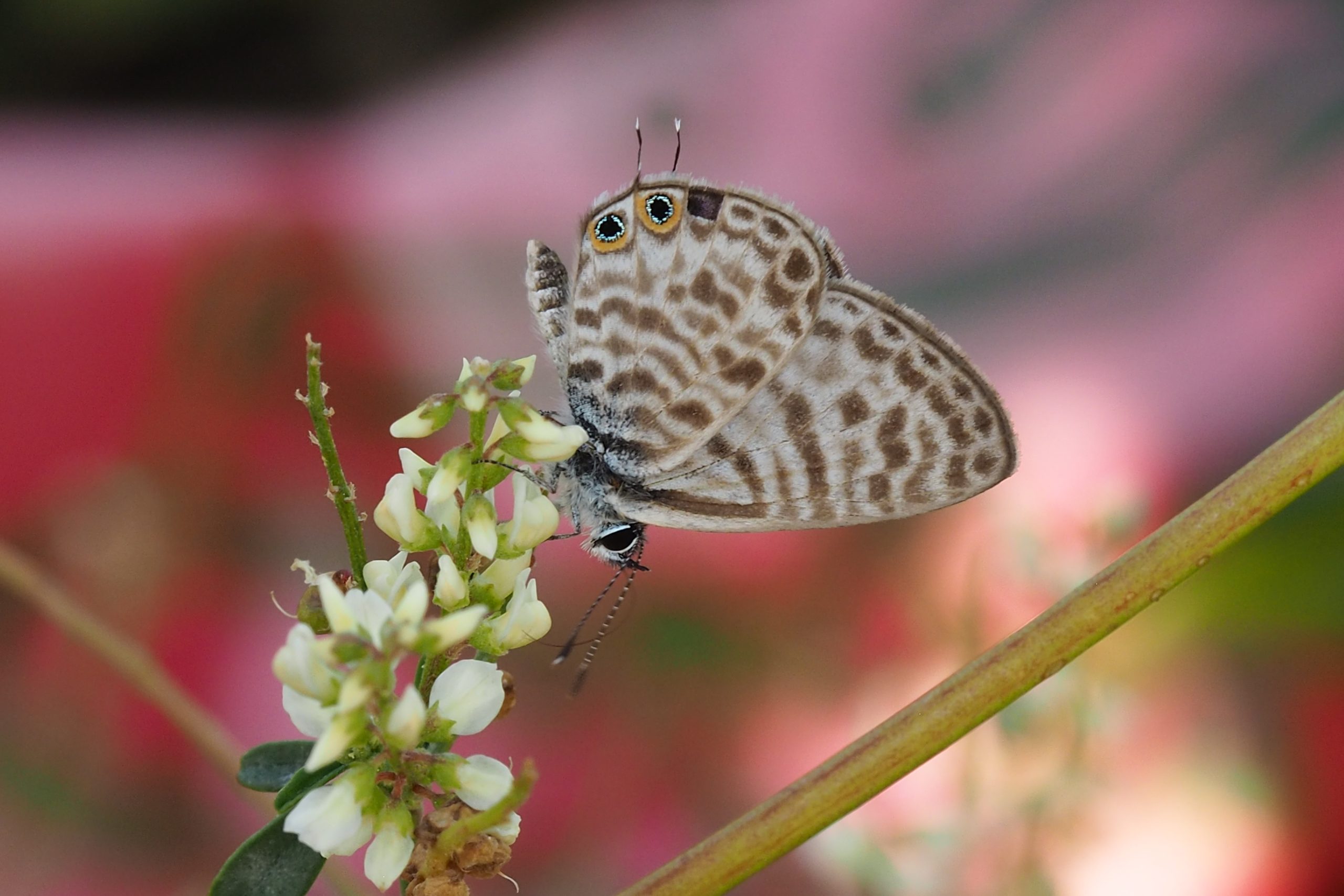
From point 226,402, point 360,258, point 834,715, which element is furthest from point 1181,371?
point 226,402

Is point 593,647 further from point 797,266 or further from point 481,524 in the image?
point 481,524

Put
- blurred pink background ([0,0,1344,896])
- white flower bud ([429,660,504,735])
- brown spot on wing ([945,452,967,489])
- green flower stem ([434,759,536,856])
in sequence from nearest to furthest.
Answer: green flower stem ([434,759,536,856])
white flower bud ([429,660,504,735])
brown spot on wing ([945,452,967,489])
blurred pink background ([0,0,1344,896])

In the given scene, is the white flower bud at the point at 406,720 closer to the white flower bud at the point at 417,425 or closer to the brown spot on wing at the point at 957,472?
the white flower bud at the point at 417,425

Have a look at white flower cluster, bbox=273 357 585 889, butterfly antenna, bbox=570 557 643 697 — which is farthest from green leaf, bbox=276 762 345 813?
butterfly antenna, bbox=570 557 643 697

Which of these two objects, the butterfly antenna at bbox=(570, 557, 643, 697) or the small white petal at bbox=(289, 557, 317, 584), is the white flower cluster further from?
the butterfly antenna at bbox=(570, 557, 643, 697)

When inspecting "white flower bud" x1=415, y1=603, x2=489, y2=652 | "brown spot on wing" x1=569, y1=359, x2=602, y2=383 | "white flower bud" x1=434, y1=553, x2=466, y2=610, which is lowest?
"white flower bud" x1=415, y1=603, x2=489, y2=652

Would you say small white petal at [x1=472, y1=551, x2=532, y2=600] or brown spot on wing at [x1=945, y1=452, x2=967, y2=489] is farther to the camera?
brown spot on wing at [x1=945, y1=452, x2=967, y2=489]
